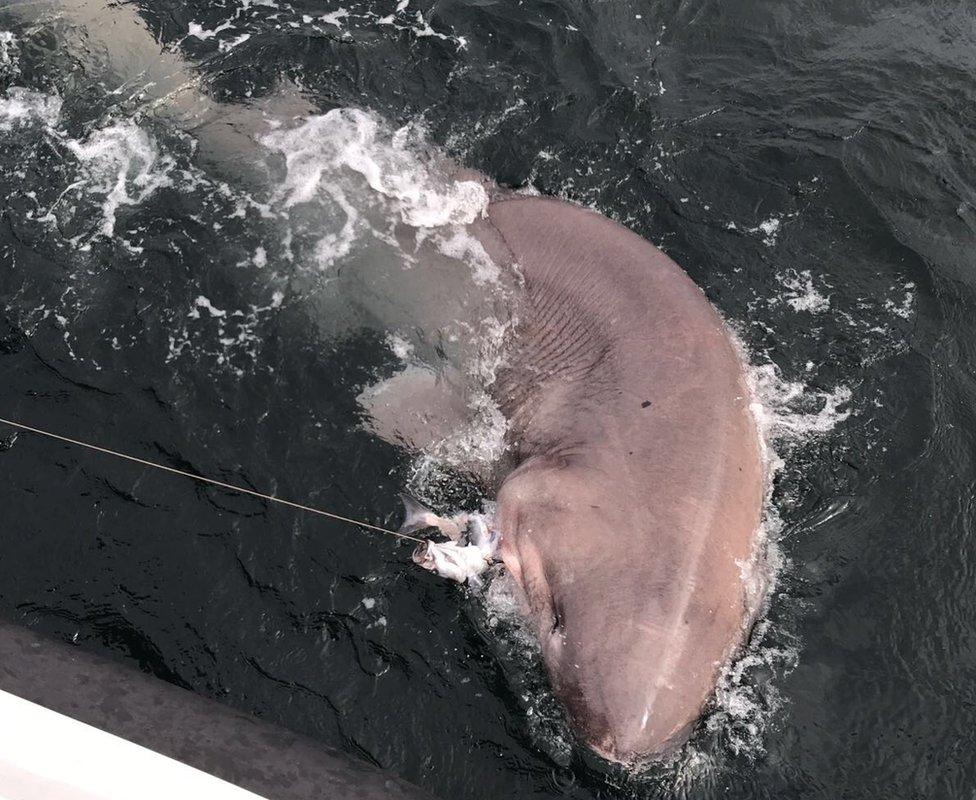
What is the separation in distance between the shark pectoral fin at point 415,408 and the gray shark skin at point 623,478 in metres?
0.40

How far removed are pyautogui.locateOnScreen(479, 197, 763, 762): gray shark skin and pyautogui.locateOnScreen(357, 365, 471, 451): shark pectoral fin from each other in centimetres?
40

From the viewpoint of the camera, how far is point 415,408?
22.6 feet

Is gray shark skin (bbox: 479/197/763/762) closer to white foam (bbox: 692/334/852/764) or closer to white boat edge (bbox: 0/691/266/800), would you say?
white foam (bbox: 692/334/852/764)

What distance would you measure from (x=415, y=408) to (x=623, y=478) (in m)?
1.88

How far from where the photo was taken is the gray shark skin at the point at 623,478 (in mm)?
5133

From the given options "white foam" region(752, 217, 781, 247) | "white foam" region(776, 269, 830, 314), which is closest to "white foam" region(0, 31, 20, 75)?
"white foam" region(752, 217, 781, 247)

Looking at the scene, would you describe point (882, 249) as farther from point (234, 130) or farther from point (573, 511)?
point (234, 130)

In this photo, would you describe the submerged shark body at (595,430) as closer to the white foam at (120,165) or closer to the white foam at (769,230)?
the white foam at (120,165)

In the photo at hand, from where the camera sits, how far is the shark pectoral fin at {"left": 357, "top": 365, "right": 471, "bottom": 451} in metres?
6.80

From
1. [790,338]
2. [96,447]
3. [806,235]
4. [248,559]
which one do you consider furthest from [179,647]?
[806,235]

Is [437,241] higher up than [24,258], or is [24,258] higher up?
[437,241]

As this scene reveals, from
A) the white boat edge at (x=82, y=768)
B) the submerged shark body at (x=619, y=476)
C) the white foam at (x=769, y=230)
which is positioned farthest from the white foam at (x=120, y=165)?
the white foam at (x=769, y=230)

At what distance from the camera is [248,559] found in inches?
244

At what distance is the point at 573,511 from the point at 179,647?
2.72 m
